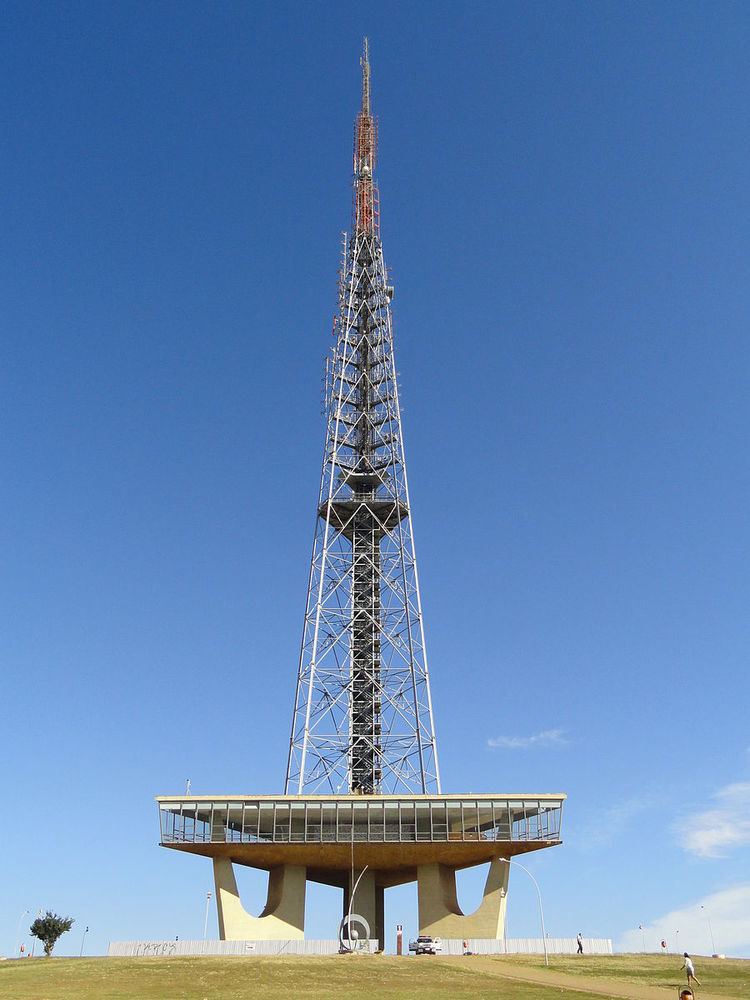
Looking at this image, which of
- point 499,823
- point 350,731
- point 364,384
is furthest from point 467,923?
point 364,384

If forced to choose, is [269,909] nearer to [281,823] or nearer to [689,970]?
[281,823]

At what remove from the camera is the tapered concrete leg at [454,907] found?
6881cm

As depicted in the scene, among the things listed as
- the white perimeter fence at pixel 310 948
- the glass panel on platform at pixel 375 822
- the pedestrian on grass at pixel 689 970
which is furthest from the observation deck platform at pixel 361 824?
the pedestrian on grass at pixel 689 970

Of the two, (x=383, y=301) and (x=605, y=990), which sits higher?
(x=383, y=301)

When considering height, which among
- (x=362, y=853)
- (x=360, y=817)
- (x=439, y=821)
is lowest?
(x=362, y=853)

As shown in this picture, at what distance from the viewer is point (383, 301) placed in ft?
321

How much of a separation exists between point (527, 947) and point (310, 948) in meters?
13.9

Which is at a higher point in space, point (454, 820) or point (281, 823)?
point (281, 823)

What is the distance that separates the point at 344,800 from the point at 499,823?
11970mm

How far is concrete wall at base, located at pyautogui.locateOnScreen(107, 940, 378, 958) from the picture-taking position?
59.2 metres

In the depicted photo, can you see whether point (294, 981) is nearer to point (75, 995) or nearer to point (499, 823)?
point (75, 995)

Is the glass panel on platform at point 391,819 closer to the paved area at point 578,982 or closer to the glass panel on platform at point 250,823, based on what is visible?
the glass panel on platform at point 250,823

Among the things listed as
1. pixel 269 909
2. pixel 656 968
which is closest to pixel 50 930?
pixel 269 909

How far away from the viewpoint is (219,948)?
5981 cm
